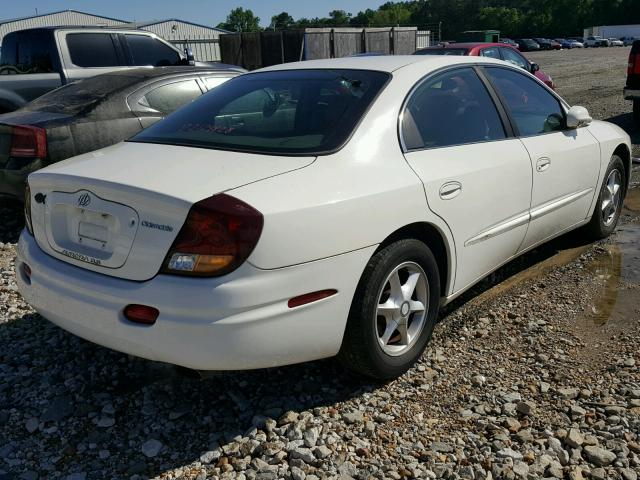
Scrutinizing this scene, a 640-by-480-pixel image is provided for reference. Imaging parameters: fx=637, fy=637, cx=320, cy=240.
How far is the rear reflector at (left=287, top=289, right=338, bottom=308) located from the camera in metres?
2.54

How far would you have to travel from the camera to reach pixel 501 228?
367 cm

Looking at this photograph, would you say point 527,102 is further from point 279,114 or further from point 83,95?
point 83,95

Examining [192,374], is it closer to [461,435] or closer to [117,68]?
[461,435]

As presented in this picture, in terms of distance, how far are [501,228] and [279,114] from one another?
143cm

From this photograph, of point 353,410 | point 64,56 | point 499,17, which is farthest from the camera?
point 499,17

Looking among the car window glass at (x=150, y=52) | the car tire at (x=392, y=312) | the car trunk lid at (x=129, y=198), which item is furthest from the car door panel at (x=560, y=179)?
the car window glass at (x=150, y=52)

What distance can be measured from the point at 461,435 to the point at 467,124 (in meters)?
1.76

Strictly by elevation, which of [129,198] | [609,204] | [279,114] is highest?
[279,114]

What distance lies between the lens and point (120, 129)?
578cm

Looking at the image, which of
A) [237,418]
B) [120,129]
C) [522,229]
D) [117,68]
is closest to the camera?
[237,418]

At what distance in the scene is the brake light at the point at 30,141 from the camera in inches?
210

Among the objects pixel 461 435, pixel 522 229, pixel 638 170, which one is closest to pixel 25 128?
pixel 522 229

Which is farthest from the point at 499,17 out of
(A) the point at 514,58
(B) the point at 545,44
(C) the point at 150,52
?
(C) the point at 150,52

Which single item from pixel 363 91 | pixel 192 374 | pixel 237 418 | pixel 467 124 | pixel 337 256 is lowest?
pixel 237 418
